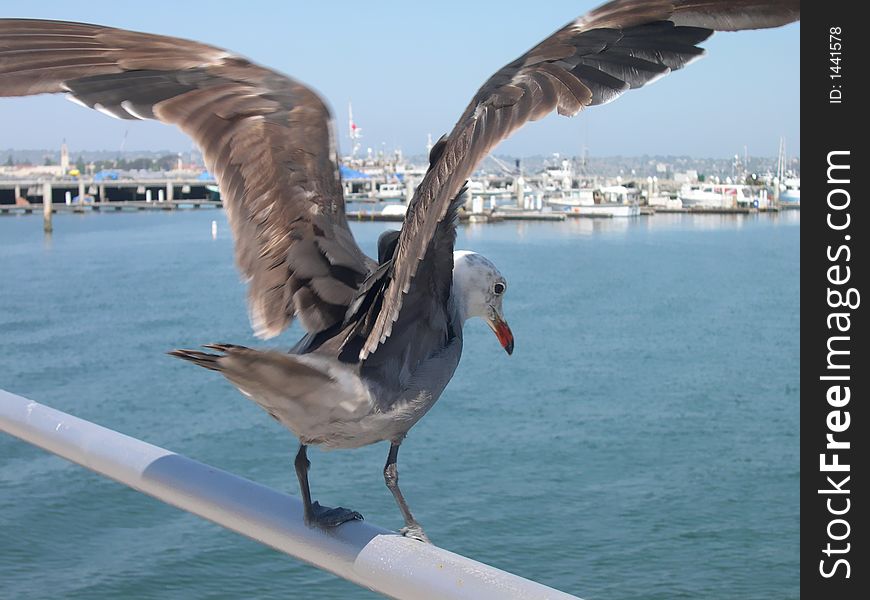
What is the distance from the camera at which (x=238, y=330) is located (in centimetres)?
3372

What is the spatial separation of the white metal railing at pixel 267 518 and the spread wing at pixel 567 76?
534mm

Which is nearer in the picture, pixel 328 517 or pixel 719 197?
pixel 328 517

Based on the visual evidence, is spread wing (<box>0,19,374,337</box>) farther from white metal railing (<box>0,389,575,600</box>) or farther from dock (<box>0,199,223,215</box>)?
dock (<box>0,199,223,215</box>)

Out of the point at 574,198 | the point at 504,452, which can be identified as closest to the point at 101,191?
the point at 574,198

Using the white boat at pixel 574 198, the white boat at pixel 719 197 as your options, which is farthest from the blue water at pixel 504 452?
the white boat at pixel 719 197

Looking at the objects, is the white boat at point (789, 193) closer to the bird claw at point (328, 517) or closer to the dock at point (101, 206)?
the dock at point (101, 206)

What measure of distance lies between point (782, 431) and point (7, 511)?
1478 centimetres

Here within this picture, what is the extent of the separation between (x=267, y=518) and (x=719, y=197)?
107335mm

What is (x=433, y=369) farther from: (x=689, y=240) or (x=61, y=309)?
(x=689, y=240)

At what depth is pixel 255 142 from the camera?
327cm

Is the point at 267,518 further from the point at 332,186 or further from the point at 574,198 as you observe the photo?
the point at 574,198

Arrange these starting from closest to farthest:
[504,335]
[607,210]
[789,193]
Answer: [504,335] → [607,210] → [789,193]

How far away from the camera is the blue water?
16625 millimetres
